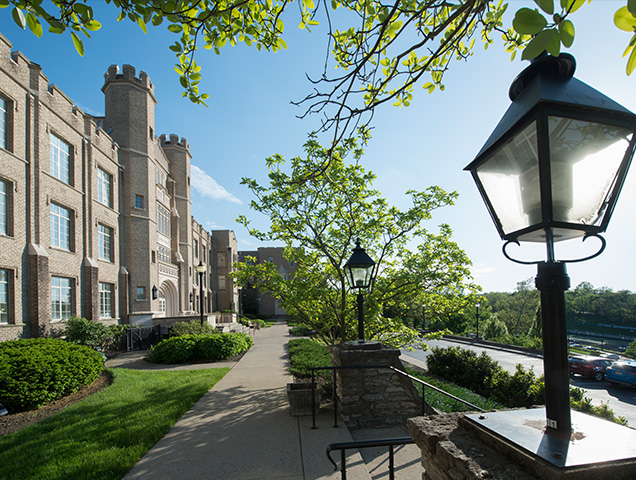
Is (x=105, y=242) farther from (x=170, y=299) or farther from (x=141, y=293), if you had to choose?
(x=170, y=299)

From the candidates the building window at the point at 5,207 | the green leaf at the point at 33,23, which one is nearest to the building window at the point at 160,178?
the building window at the point at 5,207

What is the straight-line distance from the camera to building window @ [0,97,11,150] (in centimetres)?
1407

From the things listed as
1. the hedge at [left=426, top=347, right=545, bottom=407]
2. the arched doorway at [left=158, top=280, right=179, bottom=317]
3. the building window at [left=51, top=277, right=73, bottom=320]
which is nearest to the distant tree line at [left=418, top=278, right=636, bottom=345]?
the arched doorway at [left=158, top=280, right=179, bottom=317]

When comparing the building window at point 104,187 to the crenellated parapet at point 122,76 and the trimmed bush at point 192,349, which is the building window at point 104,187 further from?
the trimmed bush at point 192,349

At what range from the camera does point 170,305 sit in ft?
100

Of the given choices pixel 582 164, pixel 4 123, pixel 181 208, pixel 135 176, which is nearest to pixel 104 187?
pixel 135 176

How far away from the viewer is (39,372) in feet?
26.1

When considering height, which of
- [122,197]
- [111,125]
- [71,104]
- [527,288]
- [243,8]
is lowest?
[527,288]

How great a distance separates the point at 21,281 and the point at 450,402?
15.8 m

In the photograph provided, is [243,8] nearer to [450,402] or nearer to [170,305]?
[450,402]

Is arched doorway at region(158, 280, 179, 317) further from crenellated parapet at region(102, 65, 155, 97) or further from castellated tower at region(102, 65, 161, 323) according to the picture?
crenellated parapet at region(102, 65, 155, 97)

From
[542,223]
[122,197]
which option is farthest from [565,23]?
[122,197]

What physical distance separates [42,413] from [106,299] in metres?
15.2

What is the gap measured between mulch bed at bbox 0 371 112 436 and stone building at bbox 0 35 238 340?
22.3ft
